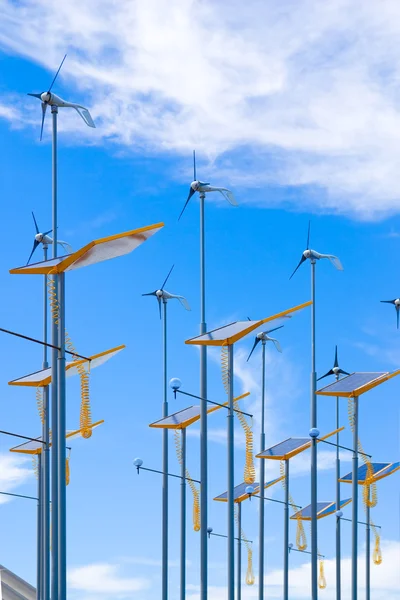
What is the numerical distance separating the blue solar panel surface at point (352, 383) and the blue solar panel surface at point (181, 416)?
494 centimetres

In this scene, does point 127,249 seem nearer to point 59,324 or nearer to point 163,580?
point 59,324

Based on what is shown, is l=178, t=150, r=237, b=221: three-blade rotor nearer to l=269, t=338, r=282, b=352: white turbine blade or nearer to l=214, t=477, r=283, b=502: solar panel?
l=269, t=338, r=282, b=352: white turbine blade

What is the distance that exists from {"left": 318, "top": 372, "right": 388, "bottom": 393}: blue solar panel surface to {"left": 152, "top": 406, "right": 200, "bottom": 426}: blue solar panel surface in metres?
4.94

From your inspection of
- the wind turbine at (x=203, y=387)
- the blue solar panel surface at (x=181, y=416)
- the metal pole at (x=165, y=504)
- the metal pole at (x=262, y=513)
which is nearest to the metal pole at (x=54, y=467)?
the wind turbine at (x=203, y=387)

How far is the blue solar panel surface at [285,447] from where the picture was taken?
45125 mm

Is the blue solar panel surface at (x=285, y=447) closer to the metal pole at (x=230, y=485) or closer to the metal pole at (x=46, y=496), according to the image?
the metal pole at (x=230, y=485)

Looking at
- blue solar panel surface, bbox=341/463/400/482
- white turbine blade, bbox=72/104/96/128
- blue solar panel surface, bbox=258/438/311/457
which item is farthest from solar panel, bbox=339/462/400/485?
white turbine blade, bbox=72/104/96/128

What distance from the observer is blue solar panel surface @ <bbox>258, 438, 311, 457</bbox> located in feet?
148

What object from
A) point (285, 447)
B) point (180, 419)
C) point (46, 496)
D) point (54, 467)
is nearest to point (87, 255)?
point (54, 467)

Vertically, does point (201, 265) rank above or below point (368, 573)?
above

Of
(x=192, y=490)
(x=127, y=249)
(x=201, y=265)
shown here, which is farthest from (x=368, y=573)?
(x=127, y=249)

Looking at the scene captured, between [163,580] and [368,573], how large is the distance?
2030cm

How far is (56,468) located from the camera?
23.9 meters

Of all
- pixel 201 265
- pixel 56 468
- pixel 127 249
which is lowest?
pixel 56 468
